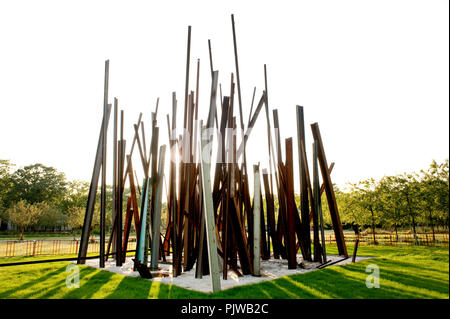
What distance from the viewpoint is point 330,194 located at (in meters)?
7.06

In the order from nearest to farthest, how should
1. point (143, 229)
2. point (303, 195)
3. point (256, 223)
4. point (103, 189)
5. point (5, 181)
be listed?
point (256, 223), point (143, 229), point (103, 189), point (303, 195), point (5, 181)

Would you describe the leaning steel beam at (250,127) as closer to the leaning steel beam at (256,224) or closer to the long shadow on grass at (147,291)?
the leaning steel beam at (256,224)

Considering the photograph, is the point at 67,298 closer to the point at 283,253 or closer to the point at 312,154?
the point at 283,253

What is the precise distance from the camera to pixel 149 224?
22.3 ft

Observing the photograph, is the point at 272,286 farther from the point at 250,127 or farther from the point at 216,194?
the point at 250,127

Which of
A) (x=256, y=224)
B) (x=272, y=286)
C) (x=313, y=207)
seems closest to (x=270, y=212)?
(x=313, y=207)

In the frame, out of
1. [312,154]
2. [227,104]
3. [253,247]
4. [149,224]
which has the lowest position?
[253,247]

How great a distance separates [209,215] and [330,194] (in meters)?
3.78

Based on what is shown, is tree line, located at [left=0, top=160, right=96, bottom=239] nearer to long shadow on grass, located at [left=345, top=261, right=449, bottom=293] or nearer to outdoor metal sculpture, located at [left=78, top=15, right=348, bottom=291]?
outdoor metal sculpture, located at [left=78, top=15, right=348, bottom=291]

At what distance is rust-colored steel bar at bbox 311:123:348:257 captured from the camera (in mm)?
6980

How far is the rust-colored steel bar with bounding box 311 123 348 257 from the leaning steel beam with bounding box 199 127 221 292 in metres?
3.63

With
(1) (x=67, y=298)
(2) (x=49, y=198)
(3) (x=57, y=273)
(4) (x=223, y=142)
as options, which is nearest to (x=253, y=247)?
(4) (x=223, y=142)

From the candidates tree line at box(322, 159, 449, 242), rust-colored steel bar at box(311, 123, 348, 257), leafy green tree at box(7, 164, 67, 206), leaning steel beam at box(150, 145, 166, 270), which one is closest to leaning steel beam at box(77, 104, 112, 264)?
leaning steel beam at box(150, 145, 166, 270)
